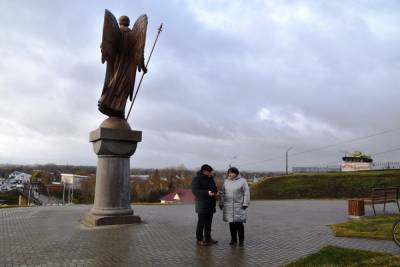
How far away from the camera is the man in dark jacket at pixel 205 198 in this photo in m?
8.03

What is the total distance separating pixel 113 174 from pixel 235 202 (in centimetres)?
412

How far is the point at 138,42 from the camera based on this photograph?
11.3 m

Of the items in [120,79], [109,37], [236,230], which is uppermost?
[109,37]

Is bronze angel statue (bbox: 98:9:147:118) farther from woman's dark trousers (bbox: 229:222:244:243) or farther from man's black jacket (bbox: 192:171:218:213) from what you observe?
woman's dark trousers (bbox: 229:222:244:243)

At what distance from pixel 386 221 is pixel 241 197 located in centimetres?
538

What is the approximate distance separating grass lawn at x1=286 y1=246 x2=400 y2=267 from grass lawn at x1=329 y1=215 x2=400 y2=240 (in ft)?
6.54

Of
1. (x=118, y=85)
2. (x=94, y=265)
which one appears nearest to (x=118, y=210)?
(x=118, y=85)

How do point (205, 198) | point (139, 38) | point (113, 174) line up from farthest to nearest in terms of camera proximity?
point (139, 38), point (113, 174), point (205, 198)

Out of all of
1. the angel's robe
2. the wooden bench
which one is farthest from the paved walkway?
the angel's robe

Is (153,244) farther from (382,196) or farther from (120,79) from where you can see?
(382,196)

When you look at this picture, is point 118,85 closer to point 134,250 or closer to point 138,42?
point 138,42

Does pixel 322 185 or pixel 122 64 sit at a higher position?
pixel 122 64

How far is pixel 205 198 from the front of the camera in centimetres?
805

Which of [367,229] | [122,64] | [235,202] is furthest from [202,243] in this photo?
[122,64]
